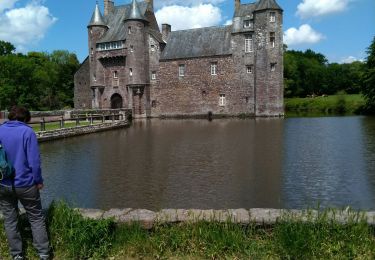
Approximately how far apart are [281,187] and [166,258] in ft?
20.3

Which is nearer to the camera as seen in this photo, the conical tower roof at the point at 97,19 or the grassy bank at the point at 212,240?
the grassy bank at the point at 212,240

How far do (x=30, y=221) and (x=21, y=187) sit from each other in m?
0.44

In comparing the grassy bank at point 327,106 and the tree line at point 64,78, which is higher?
the tree line at point 64,78

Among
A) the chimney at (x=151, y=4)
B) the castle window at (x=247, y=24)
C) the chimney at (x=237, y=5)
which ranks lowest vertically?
the castle window at (x=247, y=24)

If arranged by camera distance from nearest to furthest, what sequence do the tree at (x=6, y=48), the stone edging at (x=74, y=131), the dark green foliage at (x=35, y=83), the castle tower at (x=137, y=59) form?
the stone edging at (x=74, y=131) → the castle tower at (x=137, y=59) → the dark green foliage at (x=35, y=83) → the tree at (x=6, y=48)

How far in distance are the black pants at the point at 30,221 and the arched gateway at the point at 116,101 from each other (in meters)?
46.6

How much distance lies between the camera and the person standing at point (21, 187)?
180 inches

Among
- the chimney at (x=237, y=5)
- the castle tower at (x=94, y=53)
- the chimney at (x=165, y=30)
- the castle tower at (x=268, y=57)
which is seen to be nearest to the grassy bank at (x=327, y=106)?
the castle tower at (x=268, y=57)

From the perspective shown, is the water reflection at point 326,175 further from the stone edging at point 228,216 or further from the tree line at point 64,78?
the tree line at point 64,78

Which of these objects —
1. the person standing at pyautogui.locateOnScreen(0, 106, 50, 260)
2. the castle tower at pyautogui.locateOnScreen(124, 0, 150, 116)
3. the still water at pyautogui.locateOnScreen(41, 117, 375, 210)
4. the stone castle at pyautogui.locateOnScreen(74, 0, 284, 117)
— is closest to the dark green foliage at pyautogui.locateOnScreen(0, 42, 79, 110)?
the stone castle at pyautogui.locateOnScreen(74, 0, 284, 117)

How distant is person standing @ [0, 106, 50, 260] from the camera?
458 centimetres

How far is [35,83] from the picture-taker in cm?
5909

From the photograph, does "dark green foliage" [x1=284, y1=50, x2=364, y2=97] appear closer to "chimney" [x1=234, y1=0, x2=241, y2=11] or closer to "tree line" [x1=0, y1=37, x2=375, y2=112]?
"tree line" [x1=0, y1=37, x2=375, y2=112]

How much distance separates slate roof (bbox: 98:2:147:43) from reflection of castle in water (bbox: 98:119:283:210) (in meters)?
32.9
